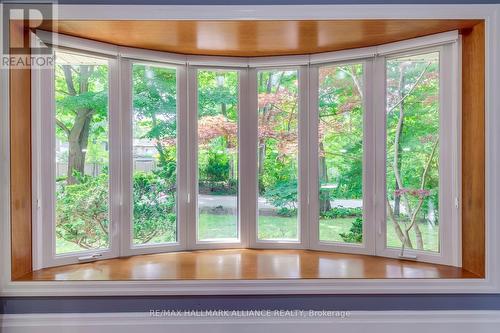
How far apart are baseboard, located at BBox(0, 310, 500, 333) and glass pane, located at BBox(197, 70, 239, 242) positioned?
813mm

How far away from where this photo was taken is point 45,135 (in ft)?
7.50

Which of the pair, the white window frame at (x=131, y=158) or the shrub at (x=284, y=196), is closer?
the white window frame at (x=131, y=158)

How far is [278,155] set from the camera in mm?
2752

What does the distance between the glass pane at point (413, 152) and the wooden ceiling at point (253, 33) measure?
26cm

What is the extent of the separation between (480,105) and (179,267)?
6.96ft

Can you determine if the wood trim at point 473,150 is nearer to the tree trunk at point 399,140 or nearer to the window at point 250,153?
the window at point 250,153

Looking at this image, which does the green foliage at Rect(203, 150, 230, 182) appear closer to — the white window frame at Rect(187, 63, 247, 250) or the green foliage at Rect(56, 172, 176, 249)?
the white window frame at Rect(187, 63, 247, 250)

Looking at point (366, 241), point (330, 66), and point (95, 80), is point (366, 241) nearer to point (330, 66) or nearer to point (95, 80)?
point (330, 66)

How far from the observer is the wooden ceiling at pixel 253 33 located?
2.07 meters

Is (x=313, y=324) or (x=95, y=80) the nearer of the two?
(x=313, y=324)

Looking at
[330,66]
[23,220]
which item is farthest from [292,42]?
[23,220]

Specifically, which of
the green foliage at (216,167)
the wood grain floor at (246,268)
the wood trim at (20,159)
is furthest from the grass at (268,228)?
the wood trim at (20,159)

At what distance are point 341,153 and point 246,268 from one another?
1.12 metres

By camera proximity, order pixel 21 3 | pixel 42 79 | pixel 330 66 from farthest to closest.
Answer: pixel 330 66
pixel 42 79
pixel 21 3
